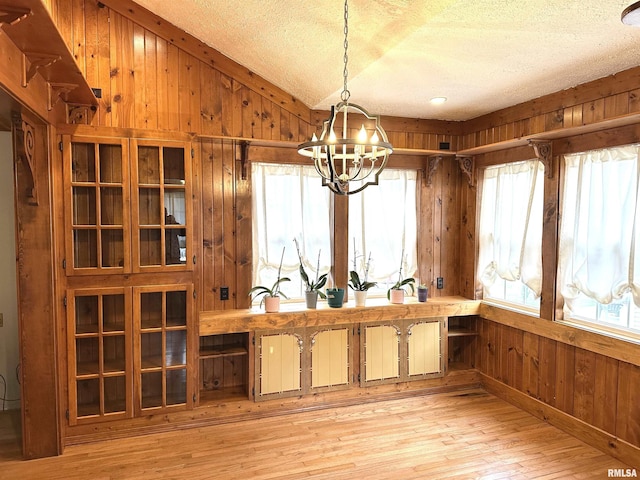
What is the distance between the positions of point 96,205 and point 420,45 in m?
2.43

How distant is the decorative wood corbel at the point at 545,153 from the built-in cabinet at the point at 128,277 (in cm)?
274

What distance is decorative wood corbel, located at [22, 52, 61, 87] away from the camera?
7.50 ft

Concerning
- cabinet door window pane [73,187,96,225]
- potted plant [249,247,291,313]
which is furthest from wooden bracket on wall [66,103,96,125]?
potted plant [249,247,291,313]

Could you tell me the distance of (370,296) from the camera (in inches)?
178

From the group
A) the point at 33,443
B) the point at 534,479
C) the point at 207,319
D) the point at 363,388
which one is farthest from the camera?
the point at 363,388

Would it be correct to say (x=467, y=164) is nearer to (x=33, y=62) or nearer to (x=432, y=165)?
(x=432, y=165)

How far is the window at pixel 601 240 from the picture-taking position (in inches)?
124

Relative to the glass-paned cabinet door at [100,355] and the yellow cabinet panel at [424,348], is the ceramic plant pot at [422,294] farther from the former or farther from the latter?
the glass-paned cabinet door at [100,355]

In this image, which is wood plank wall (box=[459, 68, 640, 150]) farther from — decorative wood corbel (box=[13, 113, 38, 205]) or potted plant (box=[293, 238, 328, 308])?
decorative wood corbel (box=[13, 113, 38, 205])

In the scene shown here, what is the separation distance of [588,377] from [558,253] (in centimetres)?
95

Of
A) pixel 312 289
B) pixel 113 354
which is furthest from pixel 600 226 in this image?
pixel 113 354

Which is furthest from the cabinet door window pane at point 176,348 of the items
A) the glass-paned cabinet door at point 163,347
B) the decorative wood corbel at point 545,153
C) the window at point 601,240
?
the decorative wood corbel at point 545,153

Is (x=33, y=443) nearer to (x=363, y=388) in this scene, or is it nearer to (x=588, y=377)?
(x=363, y=388)

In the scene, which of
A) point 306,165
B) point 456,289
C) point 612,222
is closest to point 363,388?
point 456,289
